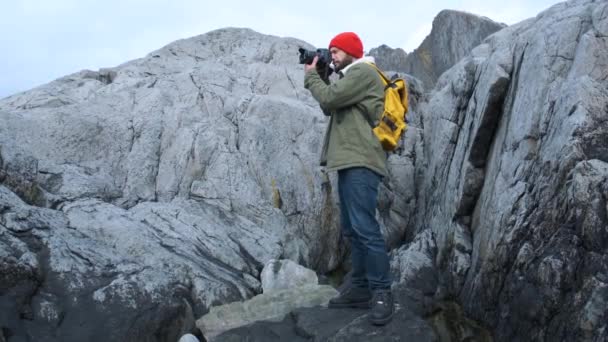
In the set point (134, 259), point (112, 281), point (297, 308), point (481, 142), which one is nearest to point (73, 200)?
point (134, 259)

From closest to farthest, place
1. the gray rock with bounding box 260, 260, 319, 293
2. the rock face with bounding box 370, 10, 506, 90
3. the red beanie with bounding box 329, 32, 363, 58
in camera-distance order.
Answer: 1. the red beanie with bounding box 329, 32, 363, 58
2. the gray rock with bounding box 260, 260, 319, 293
3. the rock face with bounding box 370, 10, 506, 90

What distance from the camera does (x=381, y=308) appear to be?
886cm

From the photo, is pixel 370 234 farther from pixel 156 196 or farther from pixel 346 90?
pixel 156 196

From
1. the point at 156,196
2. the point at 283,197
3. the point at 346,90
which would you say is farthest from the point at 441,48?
the point at 346,90

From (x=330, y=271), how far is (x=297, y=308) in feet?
19.5

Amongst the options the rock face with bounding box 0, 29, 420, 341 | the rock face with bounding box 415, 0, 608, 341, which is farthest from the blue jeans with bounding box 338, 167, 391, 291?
the rock face with bounding box 0, 29, 420, 341

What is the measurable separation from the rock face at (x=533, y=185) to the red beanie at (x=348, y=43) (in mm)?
3989

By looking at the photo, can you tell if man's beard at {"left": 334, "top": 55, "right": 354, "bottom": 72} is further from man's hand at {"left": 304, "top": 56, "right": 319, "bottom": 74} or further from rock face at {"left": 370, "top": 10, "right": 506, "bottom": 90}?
rock face at {"left": 370, "top": 10, "right": 506, "bottom": 90}

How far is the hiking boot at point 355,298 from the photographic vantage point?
9758 millimetres

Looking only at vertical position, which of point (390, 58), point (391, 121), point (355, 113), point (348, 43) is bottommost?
point (391, 121)

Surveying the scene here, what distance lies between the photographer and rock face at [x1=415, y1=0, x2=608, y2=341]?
919 centimetres

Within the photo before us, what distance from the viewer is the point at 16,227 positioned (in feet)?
36.6

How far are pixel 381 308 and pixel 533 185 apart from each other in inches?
160

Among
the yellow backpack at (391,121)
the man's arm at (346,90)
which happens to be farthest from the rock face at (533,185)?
the man's arm at (346,90)
